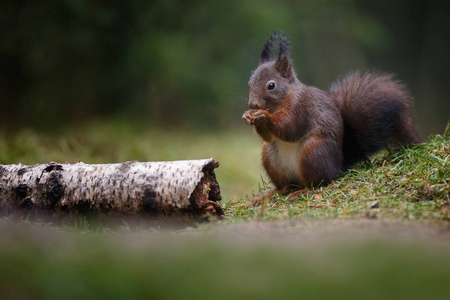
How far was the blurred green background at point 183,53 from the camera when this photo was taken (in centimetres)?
575

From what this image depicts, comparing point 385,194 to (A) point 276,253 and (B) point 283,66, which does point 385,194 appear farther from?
(A) point 276,253

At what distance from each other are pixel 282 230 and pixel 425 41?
7.12 m

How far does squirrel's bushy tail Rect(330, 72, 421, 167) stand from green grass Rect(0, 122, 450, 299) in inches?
22.9

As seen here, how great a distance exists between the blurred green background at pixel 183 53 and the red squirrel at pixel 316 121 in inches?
74.2

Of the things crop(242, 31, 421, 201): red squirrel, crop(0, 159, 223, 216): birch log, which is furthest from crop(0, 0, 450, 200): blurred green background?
crop(0, 159, 223, 216): birch log

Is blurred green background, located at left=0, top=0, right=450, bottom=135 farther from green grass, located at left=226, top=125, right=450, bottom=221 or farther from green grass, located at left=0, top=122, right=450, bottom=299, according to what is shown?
green grass, located at left=0, top=122, right=450, bottom=299

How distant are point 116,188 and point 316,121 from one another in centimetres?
149

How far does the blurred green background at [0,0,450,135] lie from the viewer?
18.9 feet

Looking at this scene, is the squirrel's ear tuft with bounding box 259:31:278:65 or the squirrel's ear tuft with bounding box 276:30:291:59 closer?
the squirrel's ear tuft with bounding box 276:30:291:59

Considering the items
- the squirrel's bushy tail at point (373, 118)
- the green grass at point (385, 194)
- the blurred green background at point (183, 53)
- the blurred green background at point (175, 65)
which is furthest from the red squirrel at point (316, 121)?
the blurred green background at point (183, 53)

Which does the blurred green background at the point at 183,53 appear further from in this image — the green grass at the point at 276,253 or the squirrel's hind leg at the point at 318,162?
the green grass at the point at 276,253

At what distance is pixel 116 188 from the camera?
8.18 ft

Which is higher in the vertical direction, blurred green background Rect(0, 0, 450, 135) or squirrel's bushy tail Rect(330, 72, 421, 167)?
blurred green background Rect(0, 0, 450, 135)

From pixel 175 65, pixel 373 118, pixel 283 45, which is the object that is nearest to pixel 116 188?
pixel 283 45
